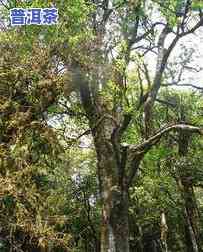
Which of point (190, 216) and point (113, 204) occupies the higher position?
point (190, 216)

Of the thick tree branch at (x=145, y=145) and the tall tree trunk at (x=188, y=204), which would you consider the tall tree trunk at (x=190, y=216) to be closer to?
the tall tree trunk at (x=188, y=204)

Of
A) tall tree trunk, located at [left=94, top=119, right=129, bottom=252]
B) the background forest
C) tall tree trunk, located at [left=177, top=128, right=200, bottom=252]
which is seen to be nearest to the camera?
the background forest

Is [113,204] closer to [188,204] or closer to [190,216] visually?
[190,216]

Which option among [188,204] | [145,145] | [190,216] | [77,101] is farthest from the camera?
[188,204]

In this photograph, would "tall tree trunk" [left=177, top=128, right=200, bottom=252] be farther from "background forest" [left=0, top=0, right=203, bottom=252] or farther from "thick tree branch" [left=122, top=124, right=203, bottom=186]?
"thick tree branch" [left=122, top=124, right=203, bottom=186]

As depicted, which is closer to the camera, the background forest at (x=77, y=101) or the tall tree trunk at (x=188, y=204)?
the background forest at (x=77, y=101)

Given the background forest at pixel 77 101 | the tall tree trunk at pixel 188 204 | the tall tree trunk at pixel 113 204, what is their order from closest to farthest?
the background forest at pixel 77 101 → the tall tree trunk at pixel 113 204 → the tall tree trunk at pixel 188 204

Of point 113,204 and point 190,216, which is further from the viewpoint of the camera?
point 190,216

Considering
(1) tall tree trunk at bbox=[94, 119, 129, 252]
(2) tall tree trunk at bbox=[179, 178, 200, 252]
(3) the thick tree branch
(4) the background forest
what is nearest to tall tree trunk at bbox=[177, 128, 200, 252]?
(2) tall tree trunk at bbox=[179, 178, 200, 252]

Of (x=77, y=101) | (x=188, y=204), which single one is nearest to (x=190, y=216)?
(x=188, y=204)

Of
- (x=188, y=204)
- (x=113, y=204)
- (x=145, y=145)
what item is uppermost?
(x=188, y=204)

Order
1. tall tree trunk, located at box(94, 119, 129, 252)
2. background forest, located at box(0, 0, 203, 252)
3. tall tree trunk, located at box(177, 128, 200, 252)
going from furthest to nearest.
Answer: tall tree trunk, located at box(177, 128, 200, 252), tall tree trunk, located at box(94, 119, 129, 252), background forest, located at box(0, 0, 203, 252)

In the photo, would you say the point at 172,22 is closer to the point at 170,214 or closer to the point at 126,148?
the point at 126,148

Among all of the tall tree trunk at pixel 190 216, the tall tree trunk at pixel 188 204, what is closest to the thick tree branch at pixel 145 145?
the tall tree trunk at pixel 188 204
